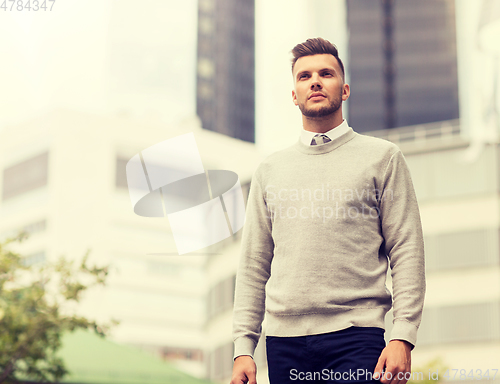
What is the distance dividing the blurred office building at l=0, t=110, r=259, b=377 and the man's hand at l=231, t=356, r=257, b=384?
5168 cm

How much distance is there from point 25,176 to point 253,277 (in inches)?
2310

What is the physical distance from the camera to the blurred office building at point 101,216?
55.4 meters

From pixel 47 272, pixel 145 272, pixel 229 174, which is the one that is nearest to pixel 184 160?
pixel 229 174

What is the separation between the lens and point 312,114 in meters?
2.31

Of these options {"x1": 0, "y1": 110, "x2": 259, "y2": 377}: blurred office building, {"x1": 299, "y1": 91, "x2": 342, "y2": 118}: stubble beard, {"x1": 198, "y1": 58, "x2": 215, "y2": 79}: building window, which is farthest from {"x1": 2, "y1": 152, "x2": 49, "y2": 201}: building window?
{"x1": 299, "y1": 91, "x2": 342, "y2": 118}: stubble beard

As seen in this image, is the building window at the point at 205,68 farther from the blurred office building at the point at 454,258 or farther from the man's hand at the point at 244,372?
the man's hand at the point at 244,372

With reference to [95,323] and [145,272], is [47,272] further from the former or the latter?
[145,272]

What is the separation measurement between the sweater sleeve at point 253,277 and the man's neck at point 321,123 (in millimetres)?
288

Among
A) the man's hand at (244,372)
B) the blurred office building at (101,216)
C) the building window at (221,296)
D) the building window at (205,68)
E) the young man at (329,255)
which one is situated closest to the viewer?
the young man at (329,255)

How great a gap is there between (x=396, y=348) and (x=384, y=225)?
41 cm

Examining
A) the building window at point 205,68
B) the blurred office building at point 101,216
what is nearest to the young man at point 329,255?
the blurred office building at point 101,216

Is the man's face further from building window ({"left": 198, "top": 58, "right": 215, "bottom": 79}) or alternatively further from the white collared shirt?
building window ({"left": 198, "top": 58, "right": 215, "bottom": 79})

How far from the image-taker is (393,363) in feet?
6.38

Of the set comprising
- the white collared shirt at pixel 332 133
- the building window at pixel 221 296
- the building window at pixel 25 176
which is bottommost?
the building window at pixel 221 296
